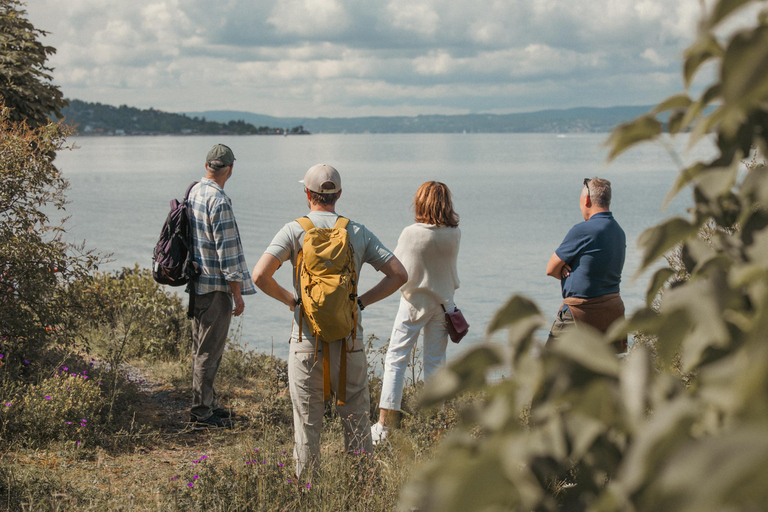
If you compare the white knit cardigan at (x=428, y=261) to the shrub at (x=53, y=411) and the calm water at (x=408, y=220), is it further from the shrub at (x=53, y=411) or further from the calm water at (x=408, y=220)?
the shrub at (x=53, y=411)

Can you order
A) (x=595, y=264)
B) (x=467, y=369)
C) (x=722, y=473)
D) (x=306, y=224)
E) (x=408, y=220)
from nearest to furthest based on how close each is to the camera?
(x=722, y=473) < (x=467, y=369) < (x=306, y=224) < (x=595, y=264) < (x=408, y=220)

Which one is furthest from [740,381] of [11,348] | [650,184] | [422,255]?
[650,184]

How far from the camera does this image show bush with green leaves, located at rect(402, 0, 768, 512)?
1.83 feet

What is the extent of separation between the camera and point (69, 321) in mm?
6223

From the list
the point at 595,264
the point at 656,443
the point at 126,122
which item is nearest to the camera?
the point at 656,443

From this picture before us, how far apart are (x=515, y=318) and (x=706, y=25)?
0.40 meters

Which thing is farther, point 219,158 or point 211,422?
point 211,422

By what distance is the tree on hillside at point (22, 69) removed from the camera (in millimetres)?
8953

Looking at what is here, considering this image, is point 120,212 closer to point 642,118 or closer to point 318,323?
point 318,323

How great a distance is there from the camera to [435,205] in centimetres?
607

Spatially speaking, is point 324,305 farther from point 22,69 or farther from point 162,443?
point 22,69

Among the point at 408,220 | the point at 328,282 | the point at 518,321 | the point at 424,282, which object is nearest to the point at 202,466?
the point at 328,282

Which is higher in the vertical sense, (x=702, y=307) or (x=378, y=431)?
(x=702, y=307)

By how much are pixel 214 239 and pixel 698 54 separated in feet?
17.6
